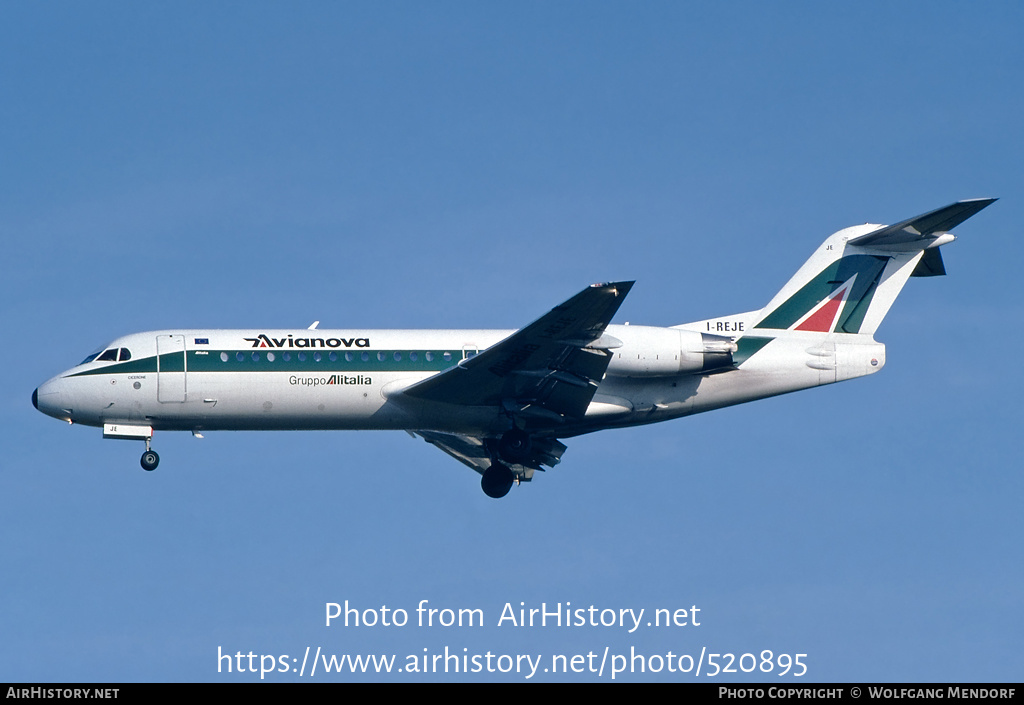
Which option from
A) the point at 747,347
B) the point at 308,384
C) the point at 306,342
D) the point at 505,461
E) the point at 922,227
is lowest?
the point at 505,461

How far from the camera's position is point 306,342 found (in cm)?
3106

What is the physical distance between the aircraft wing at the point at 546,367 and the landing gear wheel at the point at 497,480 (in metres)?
3.03

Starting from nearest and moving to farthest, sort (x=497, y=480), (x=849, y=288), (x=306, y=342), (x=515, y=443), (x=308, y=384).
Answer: (x=308, y=384) < (x=306, y=342) < (x=515, y=443) < (x=849, y=288) < (x=497, y=480)

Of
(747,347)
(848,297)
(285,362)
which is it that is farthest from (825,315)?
(285,362)

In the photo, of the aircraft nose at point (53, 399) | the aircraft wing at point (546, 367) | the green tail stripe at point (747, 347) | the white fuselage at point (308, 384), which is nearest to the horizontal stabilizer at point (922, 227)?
the green tail stripe at point (747, 347)

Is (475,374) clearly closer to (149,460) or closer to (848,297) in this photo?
(149,460)

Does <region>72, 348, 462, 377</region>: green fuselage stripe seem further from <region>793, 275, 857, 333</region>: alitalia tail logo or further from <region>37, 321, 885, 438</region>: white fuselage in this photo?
<region>793, 275, 857, 333</region>: alitalia tail logo

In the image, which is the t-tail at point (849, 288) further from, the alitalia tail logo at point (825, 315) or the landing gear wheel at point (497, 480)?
the landing gear wheel at point (497, 480)

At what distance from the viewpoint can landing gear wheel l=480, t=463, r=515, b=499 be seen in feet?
110

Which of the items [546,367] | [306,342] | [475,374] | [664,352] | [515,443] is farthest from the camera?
[515,443]

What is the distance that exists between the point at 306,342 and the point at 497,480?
5998mm
